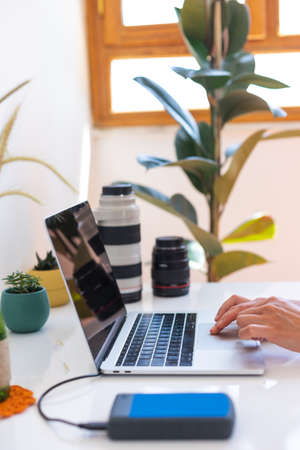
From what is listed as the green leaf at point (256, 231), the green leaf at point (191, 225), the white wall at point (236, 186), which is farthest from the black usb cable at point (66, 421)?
the white wall at point (236, 186)

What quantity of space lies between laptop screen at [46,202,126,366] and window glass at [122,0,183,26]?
1.46 metres

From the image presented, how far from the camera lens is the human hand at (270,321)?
87cm

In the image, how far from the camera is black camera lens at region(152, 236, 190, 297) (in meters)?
1.29

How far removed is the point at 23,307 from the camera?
41.3 inches

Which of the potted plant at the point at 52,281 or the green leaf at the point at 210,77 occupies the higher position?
the green leaf at the point at 210,77

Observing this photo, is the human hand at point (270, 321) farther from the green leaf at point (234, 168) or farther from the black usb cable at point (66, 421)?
the green leaf at point (234, 168)

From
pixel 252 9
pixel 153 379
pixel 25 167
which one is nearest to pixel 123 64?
pixel 252 9

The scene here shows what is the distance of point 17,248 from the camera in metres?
1.31

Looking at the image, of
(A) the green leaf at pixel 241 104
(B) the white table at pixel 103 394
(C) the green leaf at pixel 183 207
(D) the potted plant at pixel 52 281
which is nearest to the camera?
(B) the white table at pixel 103 394

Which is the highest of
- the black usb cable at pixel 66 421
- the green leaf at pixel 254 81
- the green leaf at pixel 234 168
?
the green leaf at pixel 254 81

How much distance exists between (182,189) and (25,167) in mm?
1089

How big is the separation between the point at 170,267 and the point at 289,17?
148cm

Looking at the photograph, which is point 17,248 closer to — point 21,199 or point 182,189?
point 21,199

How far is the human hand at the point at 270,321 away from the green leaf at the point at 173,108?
2.72 feet
